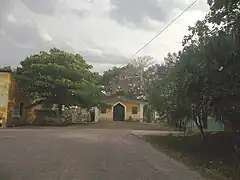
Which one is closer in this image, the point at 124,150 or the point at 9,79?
the point at 124,150

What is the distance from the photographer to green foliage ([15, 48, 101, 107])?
104 feet

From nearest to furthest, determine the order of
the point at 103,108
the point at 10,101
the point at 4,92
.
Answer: the point at 4,92 < the point at 10,101 < the point at 103,108

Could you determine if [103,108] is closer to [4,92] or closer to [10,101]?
[10,101]

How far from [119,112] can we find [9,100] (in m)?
19.6

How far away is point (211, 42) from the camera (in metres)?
13.6

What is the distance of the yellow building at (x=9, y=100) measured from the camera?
30766 millimetres

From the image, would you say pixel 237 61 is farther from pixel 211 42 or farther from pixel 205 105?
pixel 205 105

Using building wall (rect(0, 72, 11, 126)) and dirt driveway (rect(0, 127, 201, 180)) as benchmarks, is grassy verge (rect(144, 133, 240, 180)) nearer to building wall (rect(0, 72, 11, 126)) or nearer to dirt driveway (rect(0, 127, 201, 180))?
dirt driveway (rect(0, 127, 201, 180))

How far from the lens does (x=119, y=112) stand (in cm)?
4828

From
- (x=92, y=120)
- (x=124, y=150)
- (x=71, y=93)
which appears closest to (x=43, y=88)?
(x=71, y=93)

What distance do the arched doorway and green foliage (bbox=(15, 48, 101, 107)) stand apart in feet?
45.2

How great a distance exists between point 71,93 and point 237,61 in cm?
2103

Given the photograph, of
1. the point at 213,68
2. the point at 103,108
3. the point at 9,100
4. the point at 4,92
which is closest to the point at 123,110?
the point at 103,108

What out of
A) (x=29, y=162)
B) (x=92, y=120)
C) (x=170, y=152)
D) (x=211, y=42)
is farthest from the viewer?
(x=92, y=120)
